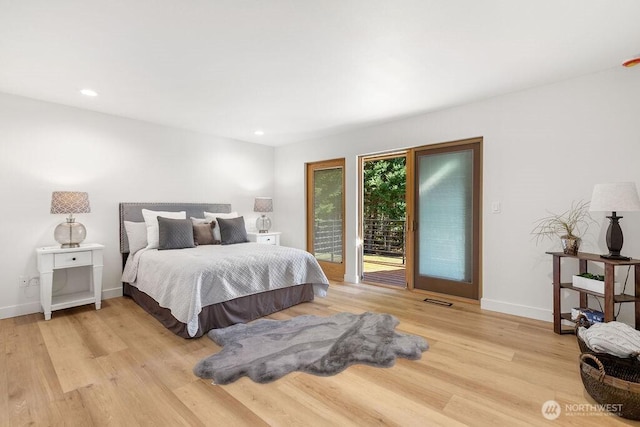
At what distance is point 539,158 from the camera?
3076 millimetres

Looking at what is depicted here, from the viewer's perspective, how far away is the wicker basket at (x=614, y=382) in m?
1.61

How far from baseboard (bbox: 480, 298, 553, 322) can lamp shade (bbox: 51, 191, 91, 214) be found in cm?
475

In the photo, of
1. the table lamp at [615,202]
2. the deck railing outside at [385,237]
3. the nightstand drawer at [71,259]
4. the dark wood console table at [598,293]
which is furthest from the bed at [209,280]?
the deck railing outside at [385,237]

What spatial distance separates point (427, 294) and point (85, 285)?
14.4 feet

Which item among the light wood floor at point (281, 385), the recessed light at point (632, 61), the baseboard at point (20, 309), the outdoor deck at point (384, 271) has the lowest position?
the light wood floor at point (281, 385)

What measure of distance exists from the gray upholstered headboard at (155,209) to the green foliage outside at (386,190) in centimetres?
406

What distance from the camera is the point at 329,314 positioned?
3.32 metres

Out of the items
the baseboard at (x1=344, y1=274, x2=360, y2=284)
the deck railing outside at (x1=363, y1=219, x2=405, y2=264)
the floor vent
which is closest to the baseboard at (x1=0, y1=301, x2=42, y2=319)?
the baseboard at (x1=344, y1=274, x2=360, y2=284)

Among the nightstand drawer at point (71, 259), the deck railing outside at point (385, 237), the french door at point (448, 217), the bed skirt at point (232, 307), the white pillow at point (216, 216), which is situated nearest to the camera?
the bed skirt at point (232, 307)

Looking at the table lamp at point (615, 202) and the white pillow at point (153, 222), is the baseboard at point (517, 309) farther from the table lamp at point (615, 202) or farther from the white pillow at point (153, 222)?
the white pillow at point (153, 222)

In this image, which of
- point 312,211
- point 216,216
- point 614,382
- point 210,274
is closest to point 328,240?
point 312,211

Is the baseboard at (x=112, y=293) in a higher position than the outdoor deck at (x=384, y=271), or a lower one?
higher

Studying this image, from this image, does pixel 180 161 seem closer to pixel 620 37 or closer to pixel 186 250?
pixel 186 250

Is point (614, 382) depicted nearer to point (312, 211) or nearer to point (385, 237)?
point (312, 211)
